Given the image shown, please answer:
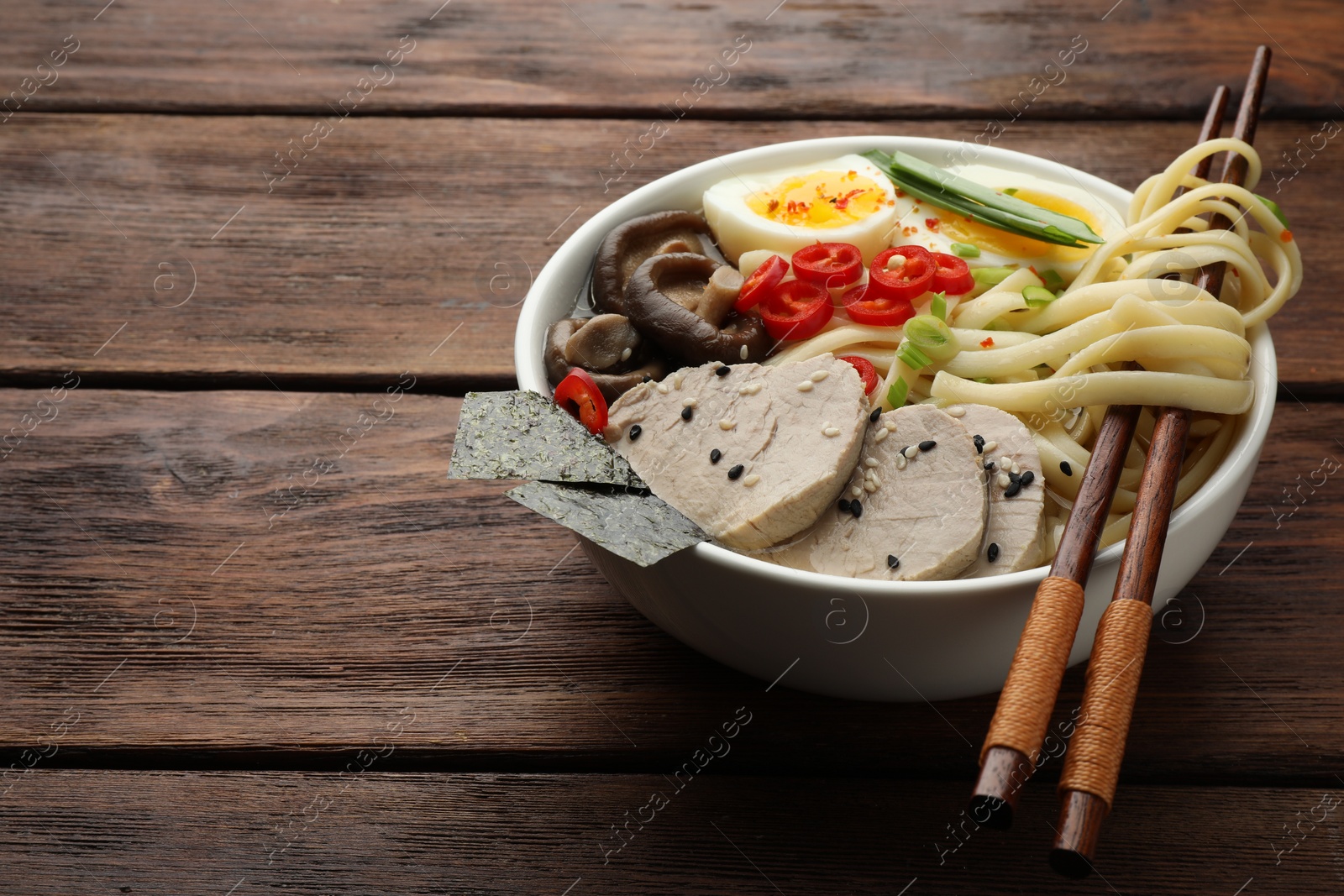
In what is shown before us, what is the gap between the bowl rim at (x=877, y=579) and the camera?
1925mm

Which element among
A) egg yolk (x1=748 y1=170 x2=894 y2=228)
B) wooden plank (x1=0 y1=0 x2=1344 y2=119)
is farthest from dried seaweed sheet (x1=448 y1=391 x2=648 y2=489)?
wooden plank (x1=0 y1=0 x2=1344 y2=119)

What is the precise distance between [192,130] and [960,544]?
341 cm

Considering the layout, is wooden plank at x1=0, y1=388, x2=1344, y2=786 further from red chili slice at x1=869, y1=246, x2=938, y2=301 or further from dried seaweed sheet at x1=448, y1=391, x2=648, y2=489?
red chili slice at x1=869, y1=246, x2=938, y2=301

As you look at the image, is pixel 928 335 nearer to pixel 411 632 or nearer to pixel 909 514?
pixel 909 514

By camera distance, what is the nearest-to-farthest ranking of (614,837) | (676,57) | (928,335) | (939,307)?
(614,837) → (928,335) → (939,307) → (676,57)

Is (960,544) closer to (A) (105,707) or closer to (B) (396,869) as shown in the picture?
(B) (396,869)

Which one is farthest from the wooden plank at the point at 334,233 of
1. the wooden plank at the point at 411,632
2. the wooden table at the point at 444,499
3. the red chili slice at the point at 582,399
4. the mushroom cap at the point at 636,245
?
the red chili slice at the point at 582,399

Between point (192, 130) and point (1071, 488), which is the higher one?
point (192, 130)

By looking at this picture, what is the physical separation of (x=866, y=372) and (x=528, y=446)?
0.87 metres

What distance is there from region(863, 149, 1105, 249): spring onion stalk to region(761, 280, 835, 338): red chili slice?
46cm

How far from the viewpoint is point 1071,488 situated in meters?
2.45

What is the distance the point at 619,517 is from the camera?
6.97 ft

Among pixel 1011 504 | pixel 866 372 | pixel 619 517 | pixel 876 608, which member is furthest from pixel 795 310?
pixel 876 608

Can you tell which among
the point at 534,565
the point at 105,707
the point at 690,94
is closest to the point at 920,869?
the point at 534,565
